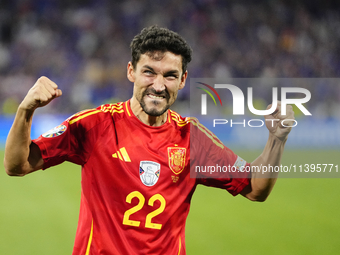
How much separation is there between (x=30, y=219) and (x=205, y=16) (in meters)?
11.9

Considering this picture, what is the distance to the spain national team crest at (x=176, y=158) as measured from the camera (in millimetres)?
2174

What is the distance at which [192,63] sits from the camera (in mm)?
13742

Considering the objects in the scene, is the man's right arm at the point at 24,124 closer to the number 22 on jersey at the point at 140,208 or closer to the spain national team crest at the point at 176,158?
the number 22 on jersey at the point at 140,208

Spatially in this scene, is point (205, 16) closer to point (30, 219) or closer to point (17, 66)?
point (17, 66)

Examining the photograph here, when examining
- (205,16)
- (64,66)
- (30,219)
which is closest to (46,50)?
(64,66)

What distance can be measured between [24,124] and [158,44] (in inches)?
34.3

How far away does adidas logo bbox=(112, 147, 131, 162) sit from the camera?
6.84 ft

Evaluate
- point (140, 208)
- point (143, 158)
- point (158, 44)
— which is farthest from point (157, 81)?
point (140, 208)

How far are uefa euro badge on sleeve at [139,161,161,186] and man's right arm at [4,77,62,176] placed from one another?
62 cm

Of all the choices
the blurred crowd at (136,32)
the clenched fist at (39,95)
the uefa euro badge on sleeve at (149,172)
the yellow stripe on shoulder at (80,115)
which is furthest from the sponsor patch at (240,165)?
the blurred crowd at (136,32)

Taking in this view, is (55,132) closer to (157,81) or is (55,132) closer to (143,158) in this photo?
(143,158)

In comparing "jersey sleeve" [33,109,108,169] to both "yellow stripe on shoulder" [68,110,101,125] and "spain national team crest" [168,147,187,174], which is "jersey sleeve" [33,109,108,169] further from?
"spain national team crest" [168,147,187,174]

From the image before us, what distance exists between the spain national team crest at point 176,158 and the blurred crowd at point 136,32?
10139mm

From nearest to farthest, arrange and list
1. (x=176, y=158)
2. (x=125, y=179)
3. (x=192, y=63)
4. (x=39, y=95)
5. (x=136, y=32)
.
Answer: (x=39, y=95)
(x=125, y=179)
(x=176, y=158)
(x=192, y=63)
(x=136, y=32)
